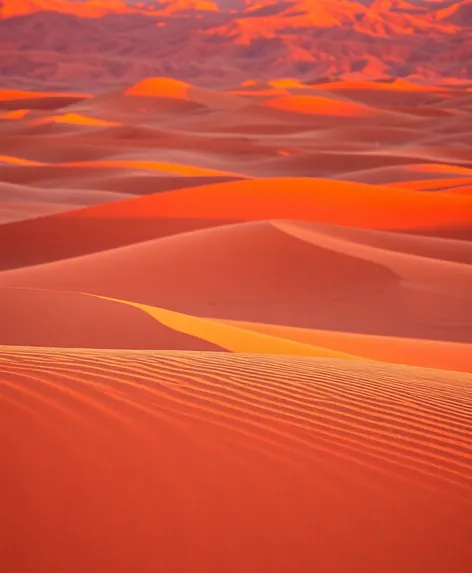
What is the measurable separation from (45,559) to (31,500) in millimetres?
262

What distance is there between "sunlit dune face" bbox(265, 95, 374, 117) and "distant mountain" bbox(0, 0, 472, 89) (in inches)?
1161

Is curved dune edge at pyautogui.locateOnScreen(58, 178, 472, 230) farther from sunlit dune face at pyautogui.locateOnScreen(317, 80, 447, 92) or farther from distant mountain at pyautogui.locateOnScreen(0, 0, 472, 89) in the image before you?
distant mountain at pyautogui.locateOnScreen(0, 0, 472, 89)

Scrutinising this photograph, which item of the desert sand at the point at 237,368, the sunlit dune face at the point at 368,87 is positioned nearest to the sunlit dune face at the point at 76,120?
the desert sand at the point at 237,368

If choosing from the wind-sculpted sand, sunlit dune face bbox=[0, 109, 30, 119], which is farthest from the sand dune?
sunlit dune face bbox=[0, 109, 30, 119]

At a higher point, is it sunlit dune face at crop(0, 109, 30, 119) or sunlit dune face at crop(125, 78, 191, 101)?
sunlit dune face at crop(125, 78, 191, 101)

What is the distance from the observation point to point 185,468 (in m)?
2.53

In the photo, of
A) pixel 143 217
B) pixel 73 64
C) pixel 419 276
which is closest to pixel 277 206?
pixel 143 217

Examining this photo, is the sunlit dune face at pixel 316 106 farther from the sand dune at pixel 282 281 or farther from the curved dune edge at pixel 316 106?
the sand dune at pixel 282 281

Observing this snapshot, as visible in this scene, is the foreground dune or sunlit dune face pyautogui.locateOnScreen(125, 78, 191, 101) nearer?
the foreground dune

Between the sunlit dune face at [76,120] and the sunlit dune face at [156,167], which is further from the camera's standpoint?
the sunlit dune face at [76,120]

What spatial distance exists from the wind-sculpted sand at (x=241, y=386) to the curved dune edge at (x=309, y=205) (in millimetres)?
62

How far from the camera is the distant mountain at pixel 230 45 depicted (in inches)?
3113

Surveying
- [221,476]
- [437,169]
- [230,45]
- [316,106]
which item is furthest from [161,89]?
[221,476]

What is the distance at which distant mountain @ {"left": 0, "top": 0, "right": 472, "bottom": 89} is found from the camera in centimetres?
7906
